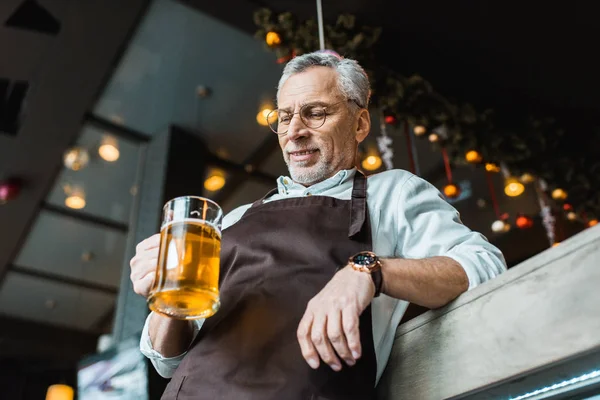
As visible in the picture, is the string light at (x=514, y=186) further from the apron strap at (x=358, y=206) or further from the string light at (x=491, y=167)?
the apron strap at (x=358, y=206)

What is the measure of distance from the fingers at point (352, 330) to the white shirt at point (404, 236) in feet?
0.76

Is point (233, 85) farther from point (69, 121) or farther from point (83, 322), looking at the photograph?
point (83, 322)

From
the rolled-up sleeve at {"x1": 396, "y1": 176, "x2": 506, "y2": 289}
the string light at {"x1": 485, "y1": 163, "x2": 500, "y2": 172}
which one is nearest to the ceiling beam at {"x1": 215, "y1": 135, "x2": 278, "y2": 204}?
the string light at {"x1": 485, "y1": 163, "x2": 500, "y2": 172}

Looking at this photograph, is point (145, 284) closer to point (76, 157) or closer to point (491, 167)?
point (491, 167)

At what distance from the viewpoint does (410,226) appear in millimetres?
1202

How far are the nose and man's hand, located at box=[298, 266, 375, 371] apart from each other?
56cm

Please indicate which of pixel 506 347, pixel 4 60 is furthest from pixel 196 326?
pixel 4 60

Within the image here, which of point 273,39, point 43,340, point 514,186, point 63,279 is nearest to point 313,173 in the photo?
point 273,39

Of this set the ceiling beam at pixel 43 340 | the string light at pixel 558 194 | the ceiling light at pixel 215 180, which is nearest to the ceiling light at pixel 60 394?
the ceiling beam at pixel 43 340

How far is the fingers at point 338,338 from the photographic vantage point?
2.82 ft

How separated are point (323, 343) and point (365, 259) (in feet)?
0.55

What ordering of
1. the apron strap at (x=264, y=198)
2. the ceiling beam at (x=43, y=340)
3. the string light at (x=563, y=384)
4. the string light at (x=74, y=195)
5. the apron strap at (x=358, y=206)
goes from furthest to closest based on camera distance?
1. the ceiling beam at (x=43, y=340)
2. the string light at (x=74, y=195)
3. the apron strap at (x=264, y=198)
4. the apron strap at (x=358, y=206)
5. the string light at (x=563, y=384)

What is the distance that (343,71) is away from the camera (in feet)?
4.98

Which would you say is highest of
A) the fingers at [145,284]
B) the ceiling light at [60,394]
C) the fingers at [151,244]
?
the fingers at [151,244]
